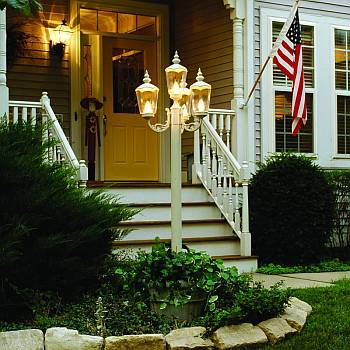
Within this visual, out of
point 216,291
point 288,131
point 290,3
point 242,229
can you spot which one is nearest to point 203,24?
point 290,3

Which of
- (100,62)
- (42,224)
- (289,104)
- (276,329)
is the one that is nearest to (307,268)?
(289,104)

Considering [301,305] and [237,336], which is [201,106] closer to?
[301,305]

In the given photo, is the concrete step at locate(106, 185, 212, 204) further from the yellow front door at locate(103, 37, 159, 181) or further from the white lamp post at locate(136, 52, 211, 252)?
the white lamp post at locate(136, 52, 211, 252)

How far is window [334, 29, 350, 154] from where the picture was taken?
10.4m

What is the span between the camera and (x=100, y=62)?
10781 mm

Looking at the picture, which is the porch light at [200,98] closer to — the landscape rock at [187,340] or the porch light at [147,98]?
the porch light at [147,98]

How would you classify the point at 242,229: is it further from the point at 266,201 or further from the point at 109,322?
the point at 109,322

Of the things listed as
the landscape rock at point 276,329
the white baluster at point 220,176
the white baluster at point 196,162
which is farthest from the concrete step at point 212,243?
the landscape rock at point 276,329

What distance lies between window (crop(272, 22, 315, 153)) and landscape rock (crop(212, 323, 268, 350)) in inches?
204

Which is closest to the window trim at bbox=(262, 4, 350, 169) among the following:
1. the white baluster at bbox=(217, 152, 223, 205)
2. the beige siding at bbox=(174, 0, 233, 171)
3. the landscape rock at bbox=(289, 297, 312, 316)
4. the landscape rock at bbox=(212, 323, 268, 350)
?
the beige siding at bbox=(174, 0, 233, 171)

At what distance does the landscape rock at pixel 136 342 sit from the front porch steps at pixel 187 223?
3.28 metres

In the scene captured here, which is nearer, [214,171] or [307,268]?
[307,268]

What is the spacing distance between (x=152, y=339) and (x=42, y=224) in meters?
1.34

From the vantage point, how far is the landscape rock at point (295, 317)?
5.17 m
